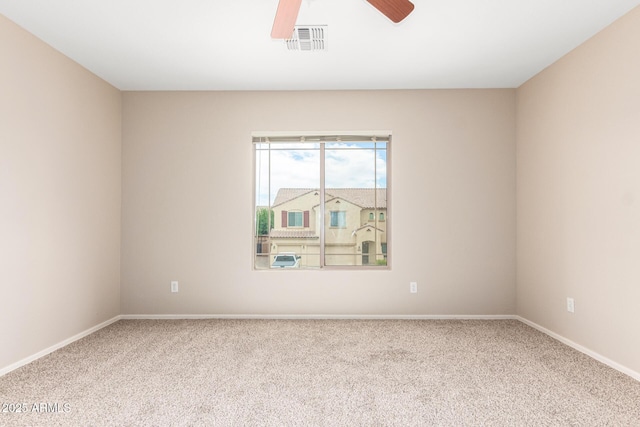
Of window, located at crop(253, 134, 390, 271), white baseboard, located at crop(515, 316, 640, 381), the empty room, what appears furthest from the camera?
window, located at crop(253, 134, 390, 271)

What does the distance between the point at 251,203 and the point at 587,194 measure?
3.14 metres

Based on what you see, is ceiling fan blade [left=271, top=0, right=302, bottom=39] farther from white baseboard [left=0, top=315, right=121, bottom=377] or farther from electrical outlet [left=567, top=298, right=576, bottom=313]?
electrical outlet [left=567, top=298, right=576, bottom=313]

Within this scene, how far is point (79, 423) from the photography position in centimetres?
199

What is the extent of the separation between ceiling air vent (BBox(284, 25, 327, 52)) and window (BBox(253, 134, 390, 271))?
1250 mm

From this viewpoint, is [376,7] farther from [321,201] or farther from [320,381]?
[321,201]

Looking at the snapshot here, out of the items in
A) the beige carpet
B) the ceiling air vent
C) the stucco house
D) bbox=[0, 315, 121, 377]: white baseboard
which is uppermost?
the ceiling air vent

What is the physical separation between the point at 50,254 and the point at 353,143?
309 centimetres

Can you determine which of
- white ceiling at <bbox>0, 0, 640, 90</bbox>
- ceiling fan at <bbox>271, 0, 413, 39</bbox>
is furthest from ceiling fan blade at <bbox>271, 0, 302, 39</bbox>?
white ceiling at <bbox>0, 0, 640, 90</bbox>

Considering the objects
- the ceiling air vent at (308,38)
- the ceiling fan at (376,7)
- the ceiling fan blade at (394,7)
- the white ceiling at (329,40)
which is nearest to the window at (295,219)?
the white ceiling at (329,40)

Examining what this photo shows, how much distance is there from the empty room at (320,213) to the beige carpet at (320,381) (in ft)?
0.07

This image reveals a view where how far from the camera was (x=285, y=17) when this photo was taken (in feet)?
6.81

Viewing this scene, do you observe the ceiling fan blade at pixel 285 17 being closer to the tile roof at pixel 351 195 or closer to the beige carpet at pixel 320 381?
the tile roof at pixel 351 195

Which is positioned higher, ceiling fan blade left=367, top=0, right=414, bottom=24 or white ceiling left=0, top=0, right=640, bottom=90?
white ceiling left=0, top=0, right=640, bottom=90

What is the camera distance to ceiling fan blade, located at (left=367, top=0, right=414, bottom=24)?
192 centimetres
